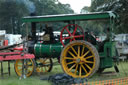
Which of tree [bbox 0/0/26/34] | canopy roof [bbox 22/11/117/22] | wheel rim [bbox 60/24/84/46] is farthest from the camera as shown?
tree [bbox 0/0/26/34]

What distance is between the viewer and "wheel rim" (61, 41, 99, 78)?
24.7 feet

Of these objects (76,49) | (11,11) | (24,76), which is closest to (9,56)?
(24,76)

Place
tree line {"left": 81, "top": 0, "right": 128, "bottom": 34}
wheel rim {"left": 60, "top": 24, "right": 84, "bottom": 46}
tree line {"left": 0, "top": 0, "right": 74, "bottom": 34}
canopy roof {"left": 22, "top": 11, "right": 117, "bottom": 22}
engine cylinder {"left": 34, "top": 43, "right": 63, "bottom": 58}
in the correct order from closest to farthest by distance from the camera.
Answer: canopy roof {"left": 22, "top": 11, "right": 117, "bottom": 22}, wheel rim {"left": 60, "top": 24, "right": 84, "bottom": 46}, engine cylinder {"left": 34, "top": 43, "right": 63, "bottom": 58}, tree line {"left": 81, "top": 0, "right": 128, "bottom": 34}, tree line {"left": 0, "top": 0, "right": 74, "bottom": 34}

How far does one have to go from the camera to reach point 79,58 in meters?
7.68

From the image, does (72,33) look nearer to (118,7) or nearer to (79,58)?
(79,58)

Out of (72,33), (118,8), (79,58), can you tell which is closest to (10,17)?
(118,8)

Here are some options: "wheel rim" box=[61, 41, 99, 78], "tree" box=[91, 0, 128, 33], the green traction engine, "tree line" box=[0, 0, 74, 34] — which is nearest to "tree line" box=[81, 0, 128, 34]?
"tree" box=[91, 0, 128, 33]

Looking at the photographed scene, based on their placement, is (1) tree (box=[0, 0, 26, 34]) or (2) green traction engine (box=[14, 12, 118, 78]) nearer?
(2) green traction engine (box=[14, 12, 118, 78])

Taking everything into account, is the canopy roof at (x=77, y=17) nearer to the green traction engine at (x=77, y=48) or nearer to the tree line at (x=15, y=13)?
the green traction engine at (x=77, y=48)

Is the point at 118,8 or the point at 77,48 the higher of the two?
the point at 118,8

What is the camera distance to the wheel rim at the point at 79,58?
7.53m

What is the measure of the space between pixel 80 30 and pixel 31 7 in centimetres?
619

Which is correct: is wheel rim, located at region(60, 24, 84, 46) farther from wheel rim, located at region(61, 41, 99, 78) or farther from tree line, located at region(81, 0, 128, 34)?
tree line, located at region(81, 0, 128, 34)

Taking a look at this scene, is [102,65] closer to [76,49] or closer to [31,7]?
[76,49]
